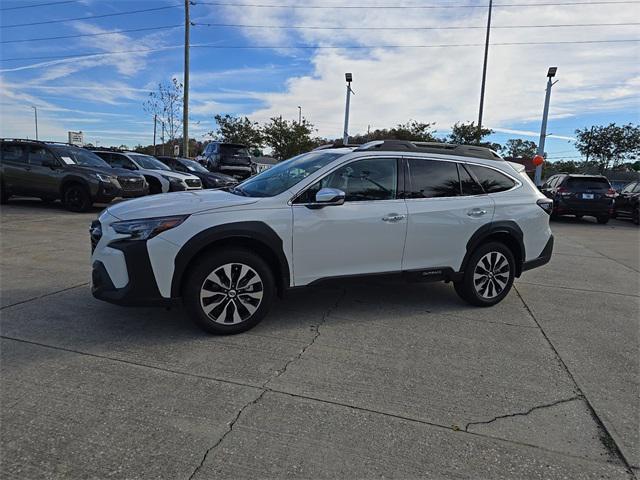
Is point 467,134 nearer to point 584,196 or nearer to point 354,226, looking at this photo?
point 584,196

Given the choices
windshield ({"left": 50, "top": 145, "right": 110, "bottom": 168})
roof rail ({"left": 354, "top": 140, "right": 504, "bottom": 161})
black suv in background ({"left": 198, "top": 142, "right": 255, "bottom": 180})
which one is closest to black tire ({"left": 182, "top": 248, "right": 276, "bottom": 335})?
roof rail ({"left": 354, "top": 140, "right": 504, "bottom": 161})

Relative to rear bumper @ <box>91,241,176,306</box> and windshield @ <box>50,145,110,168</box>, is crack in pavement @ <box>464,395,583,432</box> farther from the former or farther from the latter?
windshield @ <box>50,145,110,168</box>

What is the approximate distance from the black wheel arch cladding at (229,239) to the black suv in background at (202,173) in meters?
11.7

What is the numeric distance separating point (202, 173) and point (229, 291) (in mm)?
13194

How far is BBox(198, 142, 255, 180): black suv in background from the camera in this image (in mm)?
19391

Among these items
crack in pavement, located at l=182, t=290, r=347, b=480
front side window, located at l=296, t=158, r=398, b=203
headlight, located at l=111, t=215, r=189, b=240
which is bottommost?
crack in pavement, located at l=182, t=290, r=347, b=480

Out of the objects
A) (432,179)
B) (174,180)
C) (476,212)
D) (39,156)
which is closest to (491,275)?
(476,212)

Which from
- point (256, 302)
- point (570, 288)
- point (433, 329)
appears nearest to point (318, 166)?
point (256, 302)

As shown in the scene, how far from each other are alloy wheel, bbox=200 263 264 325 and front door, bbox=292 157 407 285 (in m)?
0.41

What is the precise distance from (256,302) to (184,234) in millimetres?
860

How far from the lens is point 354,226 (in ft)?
13.6

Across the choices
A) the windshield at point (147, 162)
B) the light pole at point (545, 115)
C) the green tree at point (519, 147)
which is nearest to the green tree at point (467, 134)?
the light pole at point (545, 115)

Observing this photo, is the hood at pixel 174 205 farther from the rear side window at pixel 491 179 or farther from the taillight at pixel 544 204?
the taillight at pixel 544 204

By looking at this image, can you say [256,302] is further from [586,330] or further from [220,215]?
[586,330]
